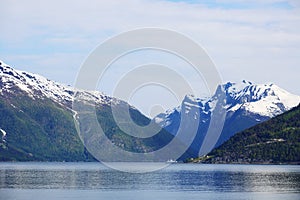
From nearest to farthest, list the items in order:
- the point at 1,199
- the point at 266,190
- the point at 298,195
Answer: the point at 1,199 < the point at 298,195 < the point at 266,190

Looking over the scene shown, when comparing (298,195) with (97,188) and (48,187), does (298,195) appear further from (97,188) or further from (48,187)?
(48,187)

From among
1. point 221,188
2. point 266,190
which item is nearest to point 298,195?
point 266,190

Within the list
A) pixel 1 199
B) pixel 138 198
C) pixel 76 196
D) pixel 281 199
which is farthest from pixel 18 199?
pixel 281 199

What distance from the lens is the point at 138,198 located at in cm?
14138

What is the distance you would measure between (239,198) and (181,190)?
28362 millimetres

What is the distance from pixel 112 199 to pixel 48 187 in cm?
4274

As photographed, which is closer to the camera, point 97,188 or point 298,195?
point 298,195

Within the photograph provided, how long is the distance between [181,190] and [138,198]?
3000 cm

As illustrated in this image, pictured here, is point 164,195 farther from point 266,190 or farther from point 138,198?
point 266,190

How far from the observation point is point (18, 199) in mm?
135875

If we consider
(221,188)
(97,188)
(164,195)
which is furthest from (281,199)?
(97,188)

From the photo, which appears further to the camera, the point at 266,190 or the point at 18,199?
the point at 266,190

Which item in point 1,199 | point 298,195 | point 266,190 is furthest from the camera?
point 266,190

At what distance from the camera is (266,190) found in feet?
549
